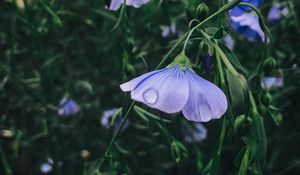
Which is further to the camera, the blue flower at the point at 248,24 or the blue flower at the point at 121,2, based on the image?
the blue flower at the point at 248,24

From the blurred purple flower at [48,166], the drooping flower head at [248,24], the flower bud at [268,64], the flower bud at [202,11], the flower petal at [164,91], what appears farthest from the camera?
the blurred purple flower at [48,166]

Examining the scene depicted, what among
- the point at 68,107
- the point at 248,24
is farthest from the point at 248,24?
the point at 68,107

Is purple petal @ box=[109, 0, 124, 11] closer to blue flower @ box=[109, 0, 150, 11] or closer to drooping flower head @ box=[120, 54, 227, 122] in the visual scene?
blue flower @ box=[109, 0, 150, 11]

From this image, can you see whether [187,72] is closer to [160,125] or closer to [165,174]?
[160,125]

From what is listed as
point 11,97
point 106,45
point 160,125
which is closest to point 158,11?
point 106,45

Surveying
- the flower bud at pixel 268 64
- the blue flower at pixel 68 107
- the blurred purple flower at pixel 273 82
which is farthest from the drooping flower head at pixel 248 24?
the blue flower at pixel 68 107

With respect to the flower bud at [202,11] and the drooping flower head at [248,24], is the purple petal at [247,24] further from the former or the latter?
the flower bud at [202,11]

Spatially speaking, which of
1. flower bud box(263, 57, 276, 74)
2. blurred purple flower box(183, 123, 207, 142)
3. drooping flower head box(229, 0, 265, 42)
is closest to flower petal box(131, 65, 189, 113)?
flower bud box(263, 57, 276, 74)
